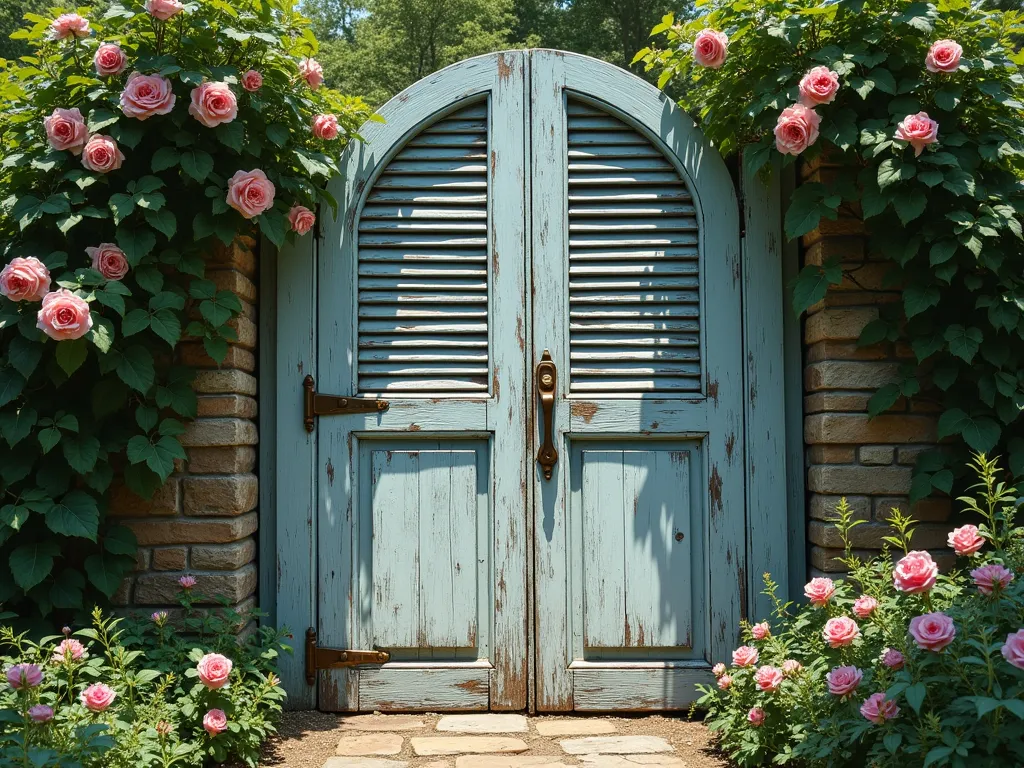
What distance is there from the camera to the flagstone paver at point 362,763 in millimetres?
2580

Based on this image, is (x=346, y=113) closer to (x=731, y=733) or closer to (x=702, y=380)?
(x=702, y=380)

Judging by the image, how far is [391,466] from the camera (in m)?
3.13

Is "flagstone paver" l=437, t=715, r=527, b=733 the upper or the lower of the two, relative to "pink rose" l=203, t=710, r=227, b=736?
lower

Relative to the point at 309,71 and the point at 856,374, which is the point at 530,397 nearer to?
the point at 856,374

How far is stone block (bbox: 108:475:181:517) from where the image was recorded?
2.94 m

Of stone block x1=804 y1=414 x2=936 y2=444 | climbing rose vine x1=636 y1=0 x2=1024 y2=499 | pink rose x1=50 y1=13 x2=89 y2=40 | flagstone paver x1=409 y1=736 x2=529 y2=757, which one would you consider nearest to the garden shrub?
stone block x1=804 y1=414 x2=936 y2=444

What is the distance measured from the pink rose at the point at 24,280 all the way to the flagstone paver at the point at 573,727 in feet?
6.84

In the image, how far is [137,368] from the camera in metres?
2.74

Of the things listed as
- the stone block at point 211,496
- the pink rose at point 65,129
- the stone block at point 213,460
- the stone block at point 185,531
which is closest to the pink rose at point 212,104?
the pink rose at point 65,129

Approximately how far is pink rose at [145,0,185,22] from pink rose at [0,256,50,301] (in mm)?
826

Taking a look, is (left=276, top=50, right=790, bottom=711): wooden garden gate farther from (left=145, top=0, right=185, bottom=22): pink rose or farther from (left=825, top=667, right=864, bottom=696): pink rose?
(left=825, top=667, right=864, bottom=696): pink rose

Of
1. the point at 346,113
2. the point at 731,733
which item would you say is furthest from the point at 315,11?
the point at 731,733

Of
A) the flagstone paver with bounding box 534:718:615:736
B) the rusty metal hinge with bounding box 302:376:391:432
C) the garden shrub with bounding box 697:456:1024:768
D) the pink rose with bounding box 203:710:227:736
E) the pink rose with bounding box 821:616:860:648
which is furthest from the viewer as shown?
the rusty metal hinge with bounding box 302:376:391:432

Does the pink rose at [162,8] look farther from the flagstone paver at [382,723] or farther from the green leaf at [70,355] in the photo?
the flagstone paver at [382,723]
